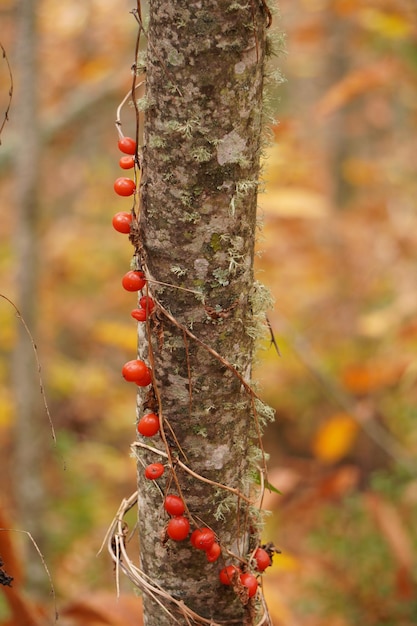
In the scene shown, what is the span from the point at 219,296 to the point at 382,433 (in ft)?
18.0

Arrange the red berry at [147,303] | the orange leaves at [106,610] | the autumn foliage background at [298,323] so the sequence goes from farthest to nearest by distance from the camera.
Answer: the autumn foliage background at [298,323]
the orange leaves at [106,610]
the red berry at [147,303]

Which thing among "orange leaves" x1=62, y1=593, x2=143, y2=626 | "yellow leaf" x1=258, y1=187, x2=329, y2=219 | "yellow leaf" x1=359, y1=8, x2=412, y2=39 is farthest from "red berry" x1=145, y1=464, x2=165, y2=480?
"yellow leaf" x1=359, y1=8, x2=412, y2=39

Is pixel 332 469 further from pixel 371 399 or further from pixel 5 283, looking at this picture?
pixel 5 283

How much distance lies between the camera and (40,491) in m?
5.06

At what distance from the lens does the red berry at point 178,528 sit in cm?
131

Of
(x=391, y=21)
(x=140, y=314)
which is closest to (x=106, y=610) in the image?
(x=140, y=314)

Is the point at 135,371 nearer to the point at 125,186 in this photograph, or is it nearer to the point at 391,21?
the point at 125,186

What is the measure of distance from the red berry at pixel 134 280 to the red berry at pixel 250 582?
2.34ft

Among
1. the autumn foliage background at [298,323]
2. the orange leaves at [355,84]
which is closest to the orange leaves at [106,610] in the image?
the autumn foliage background at [298,323]

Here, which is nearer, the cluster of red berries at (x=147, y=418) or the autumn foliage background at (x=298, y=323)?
the cluster of red berries at (x=147, y=418)

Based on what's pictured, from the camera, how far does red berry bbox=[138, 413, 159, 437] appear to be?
51.3 inches

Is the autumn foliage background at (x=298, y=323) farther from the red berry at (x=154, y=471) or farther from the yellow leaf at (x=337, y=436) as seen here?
the red berry at (x=154, y=471)

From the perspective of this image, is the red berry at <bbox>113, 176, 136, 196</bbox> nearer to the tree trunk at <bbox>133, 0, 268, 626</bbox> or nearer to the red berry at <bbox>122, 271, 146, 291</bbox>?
the tree trunk at <bbox>133, 0, 268, 626</bbox>

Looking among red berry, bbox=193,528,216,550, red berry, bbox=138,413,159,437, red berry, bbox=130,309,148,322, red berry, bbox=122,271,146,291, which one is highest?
red berry, bbox=122,271,146,291
